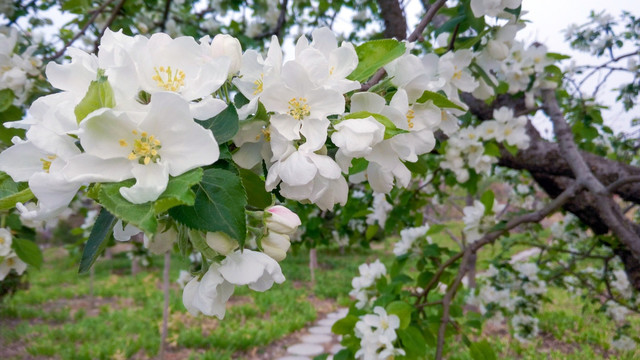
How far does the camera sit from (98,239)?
1.72ft

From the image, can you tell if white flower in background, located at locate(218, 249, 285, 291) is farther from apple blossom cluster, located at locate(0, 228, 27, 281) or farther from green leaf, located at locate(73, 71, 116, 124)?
apple blossom cluster, located at locate(0, 228, 27, 281)

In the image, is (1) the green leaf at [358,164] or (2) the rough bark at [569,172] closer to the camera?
(1) the green leaf at [358,164]

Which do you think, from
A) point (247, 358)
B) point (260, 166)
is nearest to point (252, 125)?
point (260, 166)

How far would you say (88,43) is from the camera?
339 centimetres

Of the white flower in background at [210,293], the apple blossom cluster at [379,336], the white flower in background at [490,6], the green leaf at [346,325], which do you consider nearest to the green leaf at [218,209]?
the white flower in background at [210,293]

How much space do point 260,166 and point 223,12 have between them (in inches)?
126

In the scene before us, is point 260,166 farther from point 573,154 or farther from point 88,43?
point 88,43

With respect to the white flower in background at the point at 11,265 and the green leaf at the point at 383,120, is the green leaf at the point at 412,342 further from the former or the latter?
the white flower in background at the point at 11,265

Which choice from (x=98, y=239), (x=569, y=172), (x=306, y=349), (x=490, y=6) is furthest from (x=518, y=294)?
(x=98, y=239)

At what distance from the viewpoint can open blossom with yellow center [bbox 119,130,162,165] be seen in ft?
1.64

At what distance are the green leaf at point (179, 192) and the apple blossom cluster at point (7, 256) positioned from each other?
4.92 feet

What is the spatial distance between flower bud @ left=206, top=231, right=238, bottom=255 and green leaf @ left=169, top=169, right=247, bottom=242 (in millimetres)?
66

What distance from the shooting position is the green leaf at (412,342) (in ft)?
4.78

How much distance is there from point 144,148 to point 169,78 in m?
0.13
